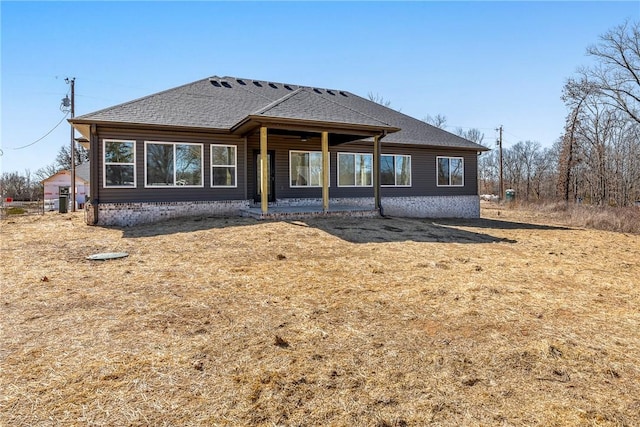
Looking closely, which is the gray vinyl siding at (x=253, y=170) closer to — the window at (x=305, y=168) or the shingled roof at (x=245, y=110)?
the window at (x=305, y=168)

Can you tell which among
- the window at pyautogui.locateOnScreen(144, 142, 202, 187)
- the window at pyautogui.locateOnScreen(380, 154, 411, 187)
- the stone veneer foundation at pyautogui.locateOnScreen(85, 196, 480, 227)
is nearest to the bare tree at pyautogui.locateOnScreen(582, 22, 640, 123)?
the stone veneer foundation at pyautogui.locateOnScreen(85, 196, 480, 227)

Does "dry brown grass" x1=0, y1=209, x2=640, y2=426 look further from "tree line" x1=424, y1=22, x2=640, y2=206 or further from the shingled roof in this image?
"tree line" x1=424, y1=22, x2=640, y2=206

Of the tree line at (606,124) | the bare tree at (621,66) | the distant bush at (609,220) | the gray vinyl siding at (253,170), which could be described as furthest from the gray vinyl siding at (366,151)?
the bare tree at (621,66)

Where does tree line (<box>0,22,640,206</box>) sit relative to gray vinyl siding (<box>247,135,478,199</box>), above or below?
above

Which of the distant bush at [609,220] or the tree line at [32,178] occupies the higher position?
the tree line at [32,178]

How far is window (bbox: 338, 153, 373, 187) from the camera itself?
14.5 m

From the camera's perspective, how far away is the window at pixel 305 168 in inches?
539

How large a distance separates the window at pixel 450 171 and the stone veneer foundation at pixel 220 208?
71 centimetres

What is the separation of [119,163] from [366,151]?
29.7ft

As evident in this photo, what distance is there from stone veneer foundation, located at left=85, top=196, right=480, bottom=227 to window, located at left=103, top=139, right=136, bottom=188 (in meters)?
0.71

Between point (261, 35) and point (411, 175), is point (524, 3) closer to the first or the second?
point (411, 175)

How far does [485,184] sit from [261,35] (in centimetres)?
4014

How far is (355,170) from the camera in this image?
14.8m

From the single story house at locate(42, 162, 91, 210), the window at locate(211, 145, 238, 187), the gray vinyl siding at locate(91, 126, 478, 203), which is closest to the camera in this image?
the gray vinyl siding at locate(91, 126, 478, 203)
